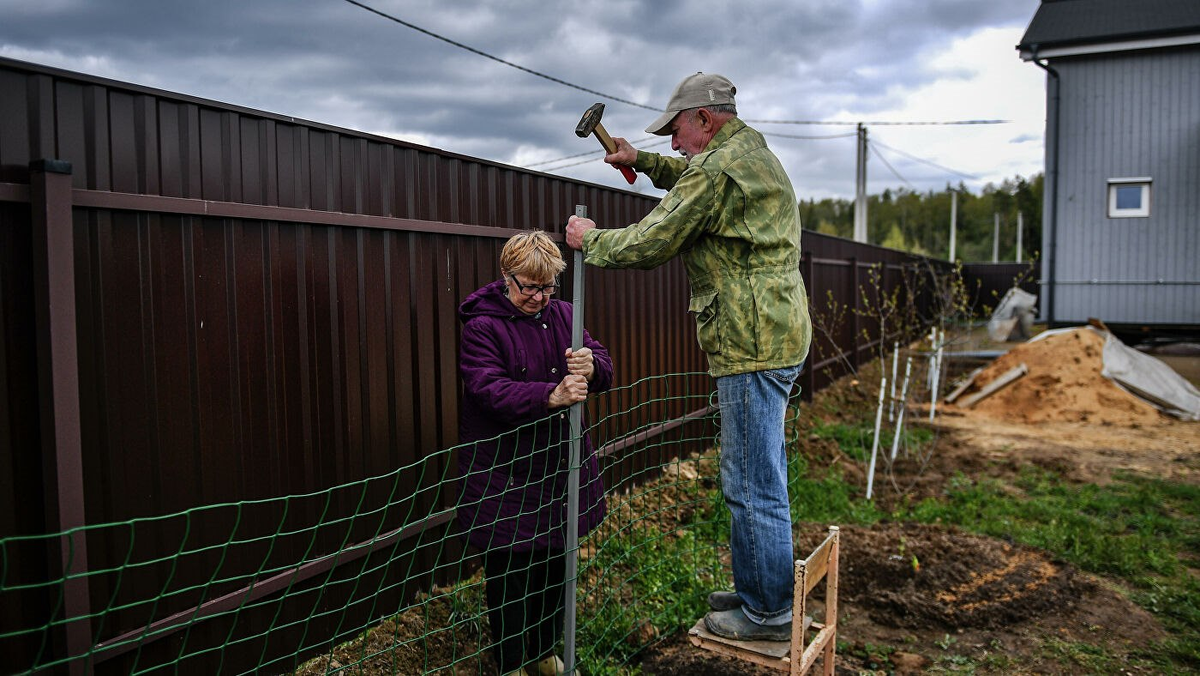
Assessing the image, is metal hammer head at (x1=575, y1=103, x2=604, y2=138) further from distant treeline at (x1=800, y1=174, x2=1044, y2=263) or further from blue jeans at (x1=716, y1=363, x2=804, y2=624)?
distant treeline at (x1=800, y1=174, x2=1044, y2=263)

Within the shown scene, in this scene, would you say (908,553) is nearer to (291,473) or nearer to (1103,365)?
(291,473)

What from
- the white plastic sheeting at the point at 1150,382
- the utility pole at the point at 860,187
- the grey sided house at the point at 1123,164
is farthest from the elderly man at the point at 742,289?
the utility pole at the point at 860,187

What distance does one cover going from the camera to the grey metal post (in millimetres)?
2646

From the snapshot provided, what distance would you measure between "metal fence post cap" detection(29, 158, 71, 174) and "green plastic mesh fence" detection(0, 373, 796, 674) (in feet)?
3.07

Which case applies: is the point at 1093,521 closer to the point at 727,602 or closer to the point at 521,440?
the point at 727,602

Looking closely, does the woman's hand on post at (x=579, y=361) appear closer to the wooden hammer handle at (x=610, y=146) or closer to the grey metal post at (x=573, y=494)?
the grey metal post at (x=573, y=494)

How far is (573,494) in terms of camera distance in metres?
2.72

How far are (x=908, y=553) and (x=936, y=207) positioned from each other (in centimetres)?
9483

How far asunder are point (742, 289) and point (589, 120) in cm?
77

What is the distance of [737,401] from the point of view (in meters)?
2.73

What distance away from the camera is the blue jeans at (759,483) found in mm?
2711

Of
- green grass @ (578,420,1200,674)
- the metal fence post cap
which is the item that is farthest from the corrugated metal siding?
the metal fence post cap

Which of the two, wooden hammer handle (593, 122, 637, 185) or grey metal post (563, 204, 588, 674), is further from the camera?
wooden hammer handle (593, 122, 637, 185)

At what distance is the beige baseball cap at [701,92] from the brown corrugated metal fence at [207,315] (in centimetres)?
123
